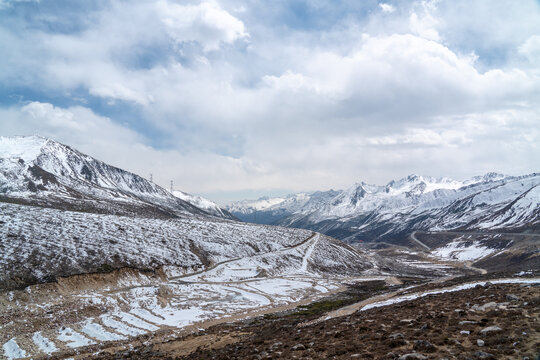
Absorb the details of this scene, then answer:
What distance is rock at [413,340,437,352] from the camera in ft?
40.2

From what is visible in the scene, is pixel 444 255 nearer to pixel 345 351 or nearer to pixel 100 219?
pixel 100 219

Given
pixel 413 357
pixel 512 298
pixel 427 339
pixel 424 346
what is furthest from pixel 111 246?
pixel 512 298

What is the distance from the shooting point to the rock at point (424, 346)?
12.3 meters

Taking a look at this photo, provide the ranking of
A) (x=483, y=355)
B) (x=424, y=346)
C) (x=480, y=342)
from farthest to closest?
(x=424, y=346), (x=480, y=342), (x=483, y=355)

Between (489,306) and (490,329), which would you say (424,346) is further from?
(489,306)

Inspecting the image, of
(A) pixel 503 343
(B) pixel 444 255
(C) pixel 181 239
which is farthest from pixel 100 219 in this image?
(B) pixel 444 255

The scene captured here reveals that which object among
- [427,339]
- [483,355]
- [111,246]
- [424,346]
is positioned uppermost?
[483,355]

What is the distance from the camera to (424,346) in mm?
12570

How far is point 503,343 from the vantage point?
38.7 ft

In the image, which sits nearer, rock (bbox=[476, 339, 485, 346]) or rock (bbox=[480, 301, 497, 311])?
rock (bbox=[476, 339, 485, 346])

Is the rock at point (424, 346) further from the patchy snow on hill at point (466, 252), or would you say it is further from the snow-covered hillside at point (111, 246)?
the patchy snow on hill at point (466, 252)

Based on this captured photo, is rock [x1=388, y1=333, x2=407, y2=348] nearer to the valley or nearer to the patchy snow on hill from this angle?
→ the valley

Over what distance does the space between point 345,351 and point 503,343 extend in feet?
21.2

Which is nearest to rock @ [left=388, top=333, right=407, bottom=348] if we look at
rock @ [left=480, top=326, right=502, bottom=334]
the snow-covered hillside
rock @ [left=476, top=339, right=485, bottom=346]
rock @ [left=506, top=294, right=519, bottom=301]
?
rock @ [left=476, top=339, right=485, bottom=346]
